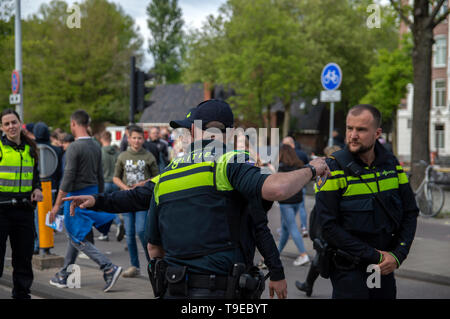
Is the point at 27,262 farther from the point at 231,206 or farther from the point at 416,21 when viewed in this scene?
the point at 416,21

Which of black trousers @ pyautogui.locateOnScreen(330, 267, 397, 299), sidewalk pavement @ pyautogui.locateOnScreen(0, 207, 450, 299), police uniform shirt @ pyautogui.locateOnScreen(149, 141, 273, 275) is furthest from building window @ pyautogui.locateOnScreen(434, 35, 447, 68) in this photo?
police uniform shirt @ pyautogui.locateOnScreen(149, 141, 273, 275)

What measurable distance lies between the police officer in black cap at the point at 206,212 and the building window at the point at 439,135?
4527 centimetres

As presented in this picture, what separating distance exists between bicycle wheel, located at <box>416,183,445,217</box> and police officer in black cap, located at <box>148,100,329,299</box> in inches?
437

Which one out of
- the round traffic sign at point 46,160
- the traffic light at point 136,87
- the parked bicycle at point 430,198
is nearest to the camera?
the round traffic sign at point 46,160

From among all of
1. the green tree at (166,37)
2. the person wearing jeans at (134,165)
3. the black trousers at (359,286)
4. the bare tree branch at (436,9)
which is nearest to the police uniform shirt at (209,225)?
the black trousers at (359,286)

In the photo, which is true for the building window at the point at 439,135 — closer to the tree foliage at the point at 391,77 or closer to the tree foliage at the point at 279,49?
the tree foliage at the point at 279,49

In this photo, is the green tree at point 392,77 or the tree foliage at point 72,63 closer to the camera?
the green tree at point 392,77

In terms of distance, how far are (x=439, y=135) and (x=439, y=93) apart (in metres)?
3.35

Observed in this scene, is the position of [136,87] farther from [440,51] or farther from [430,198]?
[440,51]

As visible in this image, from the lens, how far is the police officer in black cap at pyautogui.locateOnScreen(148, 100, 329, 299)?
2936 millimetres

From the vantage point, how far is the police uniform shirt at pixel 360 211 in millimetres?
3678

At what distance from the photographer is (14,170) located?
220 inches

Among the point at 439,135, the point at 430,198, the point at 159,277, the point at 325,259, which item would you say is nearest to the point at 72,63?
the point at 439,135

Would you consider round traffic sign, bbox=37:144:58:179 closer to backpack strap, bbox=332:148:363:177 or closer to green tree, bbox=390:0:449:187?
backpack strap, bbox=332:148:363:177
